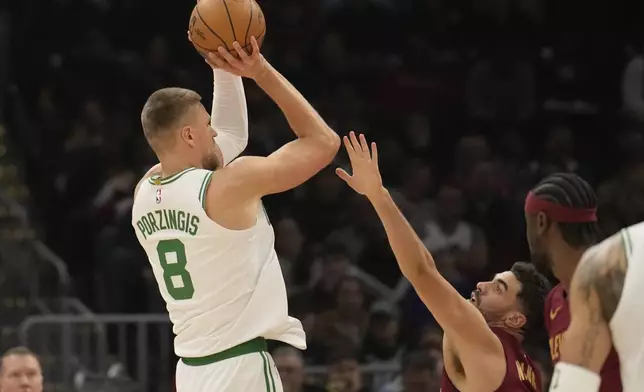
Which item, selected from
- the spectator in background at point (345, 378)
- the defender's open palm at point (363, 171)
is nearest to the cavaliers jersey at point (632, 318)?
the defender's open palm at point (363, 171)

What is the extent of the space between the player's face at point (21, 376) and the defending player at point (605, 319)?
12.6 ft

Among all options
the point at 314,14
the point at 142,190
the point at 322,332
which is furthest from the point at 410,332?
the point at 142,190

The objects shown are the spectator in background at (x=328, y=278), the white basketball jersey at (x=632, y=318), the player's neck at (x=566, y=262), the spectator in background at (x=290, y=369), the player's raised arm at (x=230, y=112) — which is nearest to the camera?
the white basketball jersey at (x=632, y=318)

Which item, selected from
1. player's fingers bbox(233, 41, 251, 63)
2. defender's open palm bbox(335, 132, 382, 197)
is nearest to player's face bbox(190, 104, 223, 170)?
player's fingers bbox(233, 41, 251, 63)

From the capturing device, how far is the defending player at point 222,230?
4.32 metres

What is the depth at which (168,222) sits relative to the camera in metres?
4.41

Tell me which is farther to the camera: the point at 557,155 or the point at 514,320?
the point at 557,155

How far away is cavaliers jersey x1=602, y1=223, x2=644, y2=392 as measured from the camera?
3115mm

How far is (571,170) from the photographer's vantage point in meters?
Answer: 10.7

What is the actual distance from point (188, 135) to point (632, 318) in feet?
6.18

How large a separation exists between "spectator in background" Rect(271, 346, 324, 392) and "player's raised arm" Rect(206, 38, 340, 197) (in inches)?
127

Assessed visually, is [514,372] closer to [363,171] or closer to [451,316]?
[451,316]

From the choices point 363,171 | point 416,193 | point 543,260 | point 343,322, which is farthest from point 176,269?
point 416,193

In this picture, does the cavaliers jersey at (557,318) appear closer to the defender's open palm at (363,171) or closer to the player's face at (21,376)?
the defender's open palm at (363,171)
